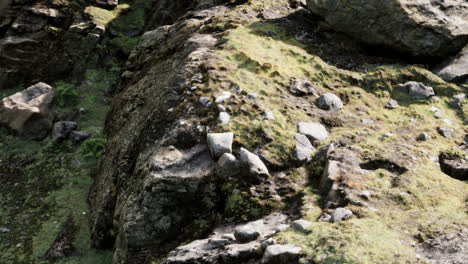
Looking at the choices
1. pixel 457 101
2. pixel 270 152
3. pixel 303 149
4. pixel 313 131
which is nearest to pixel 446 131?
pixel 457 101

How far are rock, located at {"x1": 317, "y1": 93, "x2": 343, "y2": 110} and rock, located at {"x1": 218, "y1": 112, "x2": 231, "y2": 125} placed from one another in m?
2.24

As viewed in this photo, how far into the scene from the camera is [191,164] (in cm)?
713

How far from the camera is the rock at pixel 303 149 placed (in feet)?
23.4

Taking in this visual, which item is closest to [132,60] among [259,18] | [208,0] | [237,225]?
[208,0]

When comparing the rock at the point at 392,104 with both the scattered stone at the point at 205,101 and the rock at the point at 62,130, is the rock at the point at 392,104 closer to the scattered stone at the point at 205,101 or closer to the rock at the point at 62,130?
the scattered stone at the point at 205,101

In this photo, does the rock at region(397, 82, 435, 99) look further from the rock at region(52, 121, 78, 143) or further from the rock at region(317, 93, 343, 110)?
the rock at region(52, 121, 78, 143)

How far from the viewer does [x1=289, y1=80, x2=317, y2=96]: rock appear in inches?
346

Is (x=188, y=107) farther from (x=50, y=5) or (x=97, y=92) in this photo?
(x=50, y=5)

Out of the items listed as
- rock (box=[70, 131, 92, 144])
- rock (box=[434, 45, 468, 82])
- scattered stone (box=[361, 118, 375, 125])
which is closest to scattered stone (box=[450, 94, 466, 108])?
rock (box=[434, 45, 468, 82])

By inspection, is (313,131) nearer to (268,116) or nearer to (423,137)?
(268,116)

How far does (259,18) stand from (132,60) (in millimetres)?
4456

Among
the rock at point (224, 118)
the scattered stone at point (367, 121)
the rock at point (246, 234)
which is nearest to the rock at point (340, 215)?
the rock at point (246, 234)

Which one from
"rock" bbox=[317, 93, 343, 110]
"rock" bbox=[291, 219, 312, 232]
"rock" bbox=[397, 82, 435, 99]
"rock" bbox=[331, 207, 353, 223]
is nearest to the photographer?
"rock" bbox=[291, 219, 312, 232]

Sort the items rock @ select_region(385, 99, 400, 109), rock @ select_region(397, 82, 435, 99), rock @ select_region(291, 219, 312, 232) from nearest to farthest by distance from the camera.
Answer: rock @ select_region(291, 219, 312, 232) → rock @ select_region(385, 99, 400, 109) → rock @ select_region(397, 82, 435, 99)
